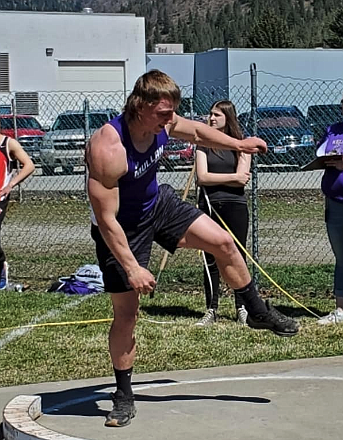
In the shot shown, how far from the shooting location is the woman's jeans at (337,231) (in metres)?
8.10

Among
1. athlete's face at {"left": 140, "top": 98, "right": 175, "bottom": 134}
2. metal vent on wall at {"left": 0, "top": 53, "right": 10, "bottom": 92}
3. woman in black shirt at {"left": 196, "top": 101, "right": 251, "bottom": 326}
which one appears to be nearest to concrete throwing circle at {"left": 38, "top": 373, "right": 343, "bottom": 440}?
athlete's face at {"left": 140, "top": 98, "right": 175, "bottom": 134}

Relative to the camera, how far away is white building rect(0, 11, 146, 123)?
4172 cm

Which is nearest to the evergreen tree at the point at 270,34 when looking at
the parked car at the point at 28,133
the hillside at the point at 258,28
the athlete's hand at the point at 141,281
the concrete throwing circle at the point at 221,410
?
the hillside at the point at 258,28

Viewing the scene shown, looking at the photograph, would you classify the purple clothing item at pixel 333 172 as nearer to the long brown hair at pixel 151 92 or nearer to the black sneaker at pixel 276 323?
the black sneaker at pixel 276 323

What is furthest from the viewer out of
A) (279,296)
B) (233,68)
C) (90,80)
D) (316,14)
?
(316,14)

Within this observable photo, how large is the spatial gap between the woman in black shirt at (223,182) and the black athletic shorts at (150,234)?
2.35 meters

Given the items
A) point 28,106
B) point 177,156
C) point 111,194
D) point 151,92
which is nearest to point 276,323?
point 111,194

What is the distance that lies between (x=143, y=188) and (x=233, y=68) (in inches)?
1301

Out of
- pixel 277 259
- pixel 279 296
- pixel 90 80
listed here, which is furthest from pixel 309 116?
pixel 90 80

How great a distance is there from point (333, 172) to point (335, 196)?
204 millimetres

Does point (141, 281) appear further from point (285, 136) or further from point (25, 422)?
point (285, 136)

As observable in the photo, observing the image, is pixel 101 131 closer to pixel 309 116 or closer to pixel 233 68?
pixel 309 116

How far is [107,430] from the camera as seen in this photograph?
17.5 ft

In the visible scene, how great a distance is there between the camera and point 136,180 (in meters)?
5.33
